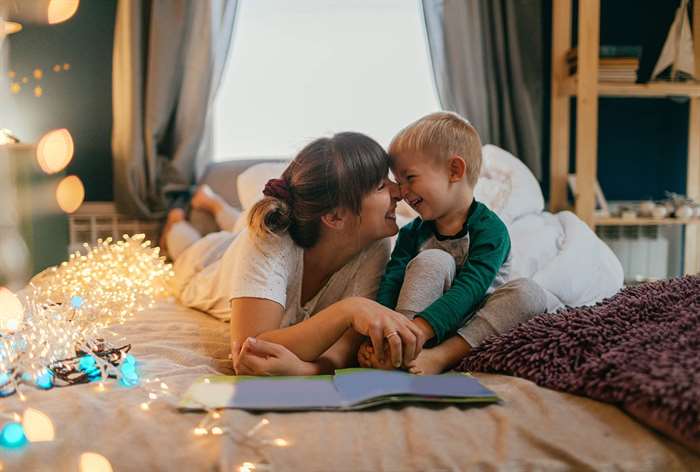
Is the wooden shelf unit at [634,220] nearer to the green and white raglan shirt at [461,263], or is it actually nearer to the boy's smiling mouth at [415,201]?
the green and white raglan shirt at [461,263]

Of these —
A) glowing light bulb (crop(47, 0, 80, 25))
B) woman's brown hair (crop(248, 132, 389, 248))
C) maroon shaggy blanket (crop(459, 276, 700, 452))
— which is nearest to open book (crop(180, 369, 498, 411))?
maroon shaggy blanket (crop(459, 276, 700, 452))

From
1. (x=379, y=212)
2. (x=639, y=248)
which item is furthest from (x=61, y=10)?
(x=639, y=248)

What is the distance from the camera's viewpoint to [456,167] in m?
1.63

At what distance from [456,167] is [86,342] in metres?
0.92

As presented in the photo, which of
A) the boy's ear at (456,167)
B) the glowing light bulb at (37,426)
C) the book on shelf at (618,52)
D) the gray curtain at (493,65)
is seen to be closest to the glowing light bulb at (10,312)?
the glowing light bulb at (37,426)

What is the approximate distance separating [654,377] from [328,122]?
92.5 inches

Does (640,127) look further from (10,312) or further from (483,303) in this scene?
(10,312)

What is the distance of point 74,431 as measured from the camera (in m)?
1.04

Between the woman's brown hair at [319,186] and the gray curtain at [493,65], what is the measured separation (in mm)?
1577

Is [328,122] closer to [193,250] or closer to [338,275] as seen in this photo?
[193,250]

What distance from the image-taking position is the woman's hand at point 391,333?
4.23ft

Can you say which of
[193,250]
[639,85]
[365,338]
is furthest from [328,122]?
Answer: [365,338]

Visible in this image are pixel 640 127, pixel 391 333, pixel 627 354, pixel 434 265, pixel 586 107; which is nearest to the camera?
pixel 627 354

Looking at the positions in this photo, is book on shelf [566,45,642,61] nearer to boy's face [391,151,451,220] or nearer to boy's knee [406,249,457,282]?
boy's face [391,151,451,220]
